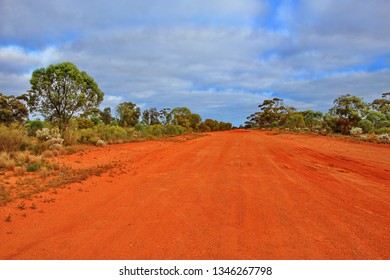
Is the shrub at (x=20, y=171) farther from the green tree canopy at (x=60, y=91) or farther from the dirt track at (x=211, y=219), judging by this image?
the green tree canopy at (x=60, y=91)

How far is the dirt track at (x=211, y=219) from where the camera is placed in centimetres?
399

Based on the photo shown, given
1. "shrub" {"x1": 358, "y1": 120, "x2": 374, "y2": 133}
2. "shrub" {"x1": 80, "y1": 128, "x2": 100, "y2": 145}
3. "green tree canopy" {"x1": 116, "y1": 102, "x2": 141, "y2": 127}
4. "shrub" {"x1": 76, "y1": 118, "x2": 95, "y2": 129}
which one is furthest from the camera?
"green tree canopy" {"x1": 116, "y1": 102, "x2": 141, "y2": 127}

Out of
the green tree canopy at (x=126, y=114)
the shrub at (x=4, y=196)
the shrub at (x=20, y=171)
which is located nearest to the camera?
the shrub at (x=4, y=196)

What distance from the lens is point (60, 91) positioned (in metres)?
17.4

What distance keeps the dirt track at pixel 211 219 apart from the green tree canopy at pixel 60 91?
35.0 ft

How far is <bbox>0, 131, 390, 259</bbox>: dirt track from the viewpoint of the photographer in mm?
3990

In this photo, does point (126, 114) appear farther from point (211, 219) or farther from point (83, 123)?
point (211, 219)

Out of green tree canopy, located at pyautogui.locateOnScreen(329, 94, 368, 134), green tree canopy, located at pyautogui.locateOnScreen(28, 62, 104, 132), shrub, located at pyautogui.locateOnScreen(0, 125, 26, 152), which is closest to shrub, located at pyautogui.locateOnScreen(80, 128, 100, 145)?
green tree canopy, located at pyautogui.locateOnScreen(28, 62, 104, 132)

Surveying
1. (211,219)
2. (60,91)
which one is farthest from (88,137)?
(211,219)

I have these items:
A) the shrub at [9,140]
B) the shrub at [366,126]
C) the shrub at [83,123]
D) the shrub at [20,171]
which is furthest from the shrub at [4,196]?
the shrub at [366,126]

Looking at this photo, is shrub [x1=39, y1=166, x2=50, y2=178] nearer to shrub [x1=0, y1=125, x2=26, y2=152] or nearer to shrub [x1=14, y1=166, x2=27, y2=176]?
shrub [x1=14, y1=166, x2=27, y2=176]

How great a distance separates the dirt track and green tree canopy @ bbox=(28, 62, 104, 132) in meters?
10.7

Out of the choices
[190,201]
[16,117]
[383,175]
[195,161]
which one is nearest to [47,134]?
[195,161]

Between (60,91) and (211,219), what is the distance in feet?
50.4
